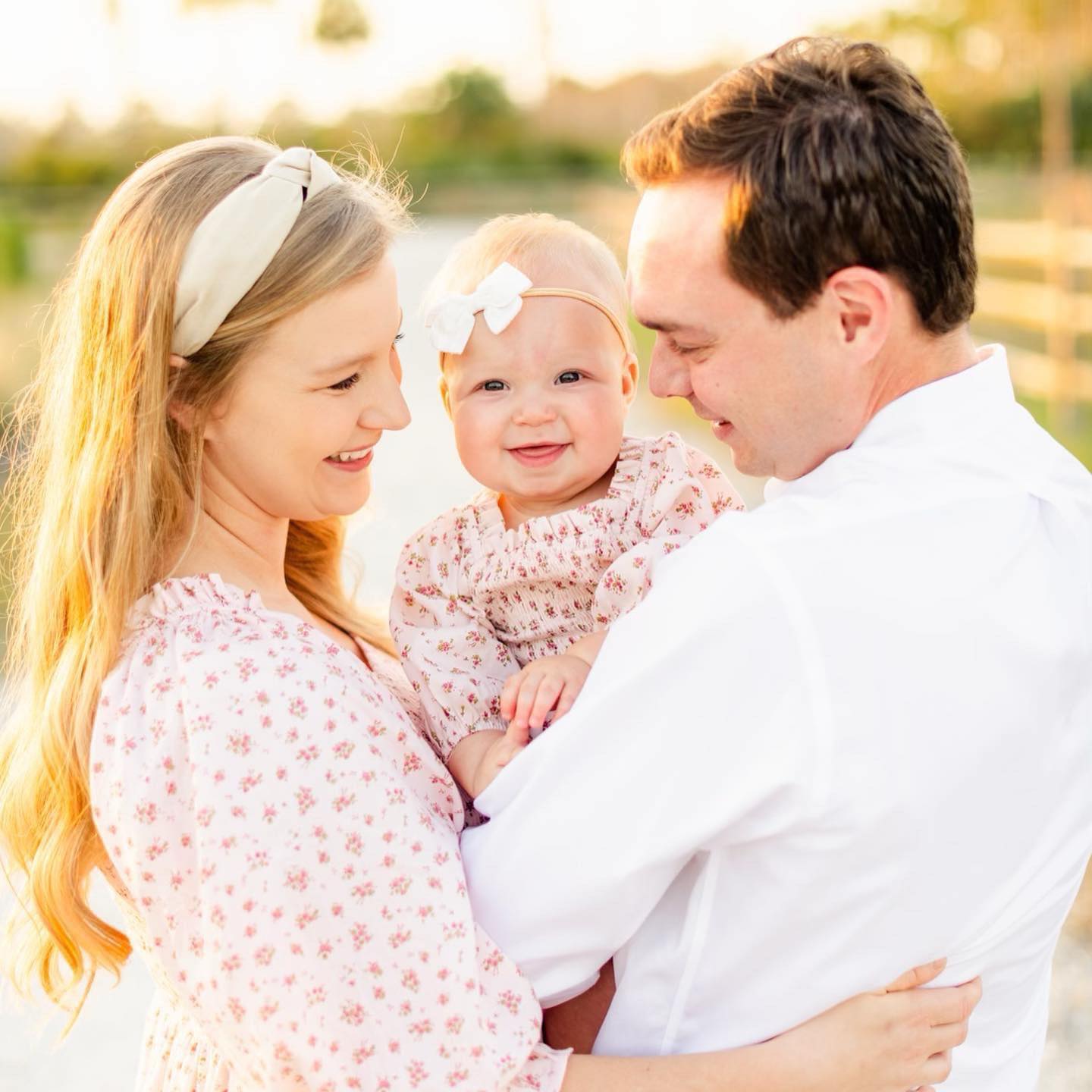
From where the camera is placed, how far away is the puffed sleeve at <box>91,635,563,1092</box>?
1.71 meters

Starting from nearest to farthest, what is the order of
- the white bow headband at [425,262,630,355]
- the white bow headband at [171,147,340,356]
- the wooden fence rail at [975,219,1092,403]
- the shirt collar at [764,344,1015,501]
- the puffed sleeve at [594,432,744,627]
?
the shirt collar at [764,344,1015,501]
the white bow headband at [171,147,340,356]
the puffed sleeve at [594,432,744,627]
the white bow headband at [425,262,630,355]
the wooden fence rail at [975,219,1092,403]

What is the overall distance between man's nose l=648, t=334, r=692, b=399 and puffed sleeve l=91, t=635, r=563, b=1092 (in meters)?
0.68

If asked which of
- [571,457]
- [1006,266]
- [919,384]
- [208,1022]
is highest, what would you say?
[919,384]

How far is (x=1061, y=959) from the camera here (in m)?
4.19

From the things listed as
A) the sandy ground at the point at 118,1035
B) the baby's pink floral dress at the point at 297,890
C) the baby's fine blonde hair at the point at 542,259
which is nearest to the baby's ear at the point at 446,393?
the baby's fine blonde hair at the point at 542,259

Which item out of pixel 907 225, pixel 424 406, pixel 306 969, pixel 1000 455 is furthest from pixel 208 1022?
pixel 424 406

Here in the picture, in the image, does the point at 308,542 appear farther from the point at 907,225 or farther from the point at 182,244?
the point at 907,225

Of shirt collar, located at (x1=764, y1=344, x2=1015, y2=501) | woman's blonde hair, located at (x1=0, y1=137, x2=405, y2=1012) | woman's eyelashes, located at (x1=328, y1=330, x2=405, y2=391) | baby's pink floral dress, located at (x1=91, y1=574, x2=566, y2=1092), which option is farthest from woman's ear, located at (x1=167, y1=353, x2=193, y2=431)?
shirt collar, located at (x1=764, y1=344, x2=1015, y2=501)

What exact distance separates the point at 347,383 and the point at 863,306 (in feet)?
2.37

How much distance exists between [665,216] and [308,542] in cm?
93

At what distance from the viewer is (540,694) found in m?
2.06

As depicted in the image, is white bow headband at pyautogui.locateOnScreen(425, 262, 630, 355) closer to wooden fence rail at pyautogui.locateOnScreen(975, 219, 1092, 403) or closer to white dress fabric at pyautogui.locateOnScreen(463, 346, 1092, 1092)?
white dress fabric at pyautogui.locateOnScreen(463, 346, 1092, 1092)

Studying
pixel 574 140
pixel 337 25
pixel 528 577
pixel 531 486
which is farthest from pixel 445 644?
pixel 337 25

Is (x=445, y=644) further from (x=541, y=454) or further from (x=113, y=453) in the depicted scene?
(x=113, y=453)
